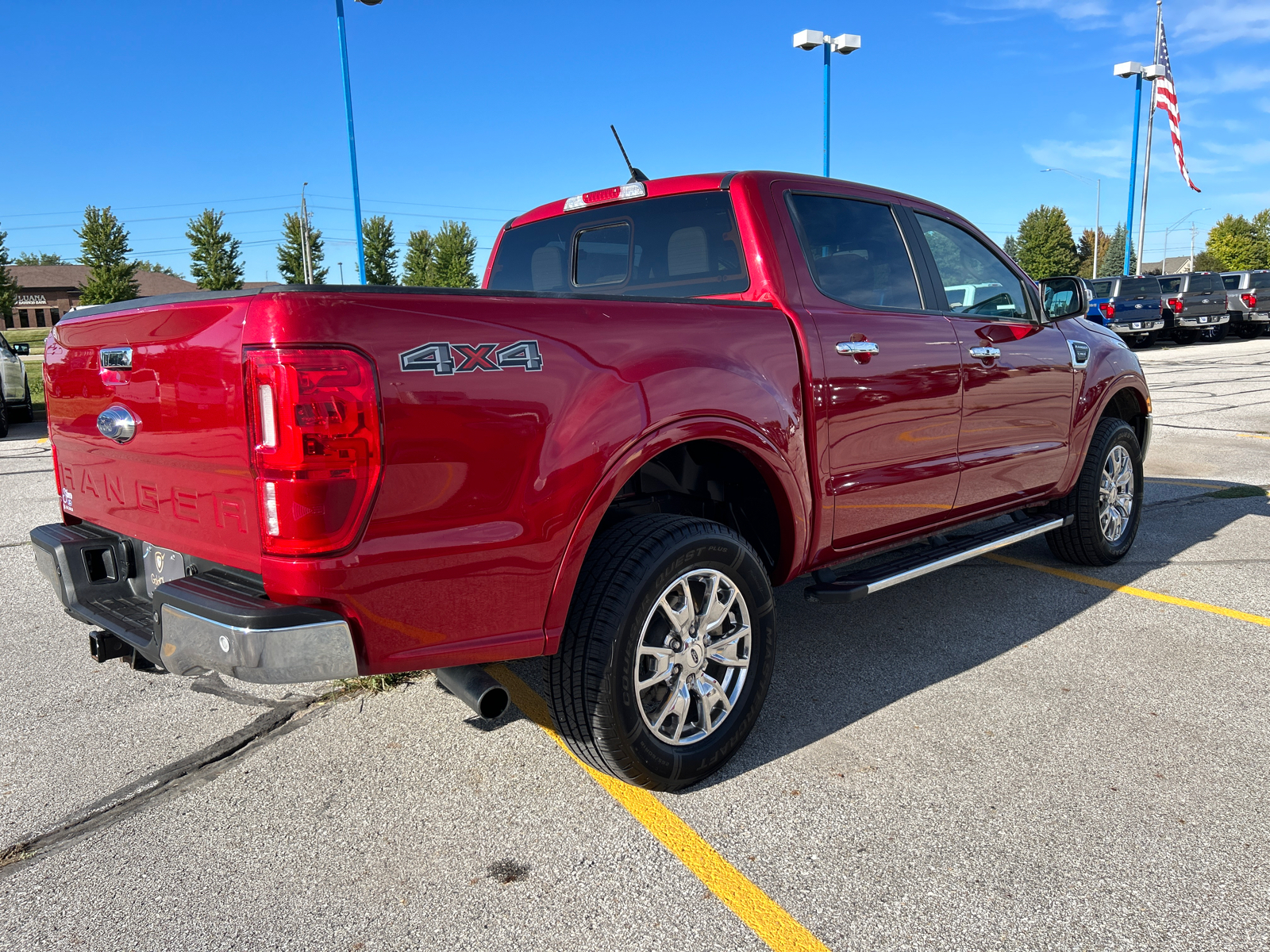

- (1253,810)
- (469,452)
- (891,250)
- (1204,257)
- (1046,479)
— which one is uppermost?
(1204,257)

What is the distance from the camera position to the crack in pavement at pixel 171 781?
8.77 feet

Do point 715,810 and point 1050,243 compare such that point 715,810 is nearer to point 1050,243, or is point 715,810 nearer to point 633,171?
point 633,171

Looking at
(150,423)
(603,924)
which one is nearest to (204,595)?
(150,423)

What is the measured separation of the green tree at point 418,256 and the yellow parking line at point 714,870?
7566 cm

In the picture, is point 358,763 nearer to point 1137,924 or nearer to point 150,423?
point 150,423

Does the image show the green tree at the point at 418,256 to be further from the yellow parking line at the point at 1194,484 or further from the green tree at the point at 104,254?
the yellow parking line at the point at 1194,484

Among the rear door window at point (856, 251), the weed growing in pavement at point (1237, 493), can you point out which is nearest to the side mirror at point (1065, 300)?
the rear door window at point (856, 251)

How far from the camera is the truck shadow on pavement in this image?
343 centimetres

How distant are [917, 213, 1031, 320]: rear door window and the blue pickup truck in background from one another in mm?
22150

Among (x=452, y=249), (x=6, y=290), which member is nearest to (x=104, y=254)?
(x=6, y=290)

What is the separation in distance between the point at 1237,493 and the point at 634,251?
19.2 feet

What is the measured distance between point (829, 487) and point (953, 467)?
893mm

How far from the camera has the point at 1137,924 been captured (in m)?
2.24

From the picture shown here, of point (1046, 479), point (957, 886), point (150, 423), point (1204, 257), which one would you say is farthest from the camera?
point (1204, 257)
